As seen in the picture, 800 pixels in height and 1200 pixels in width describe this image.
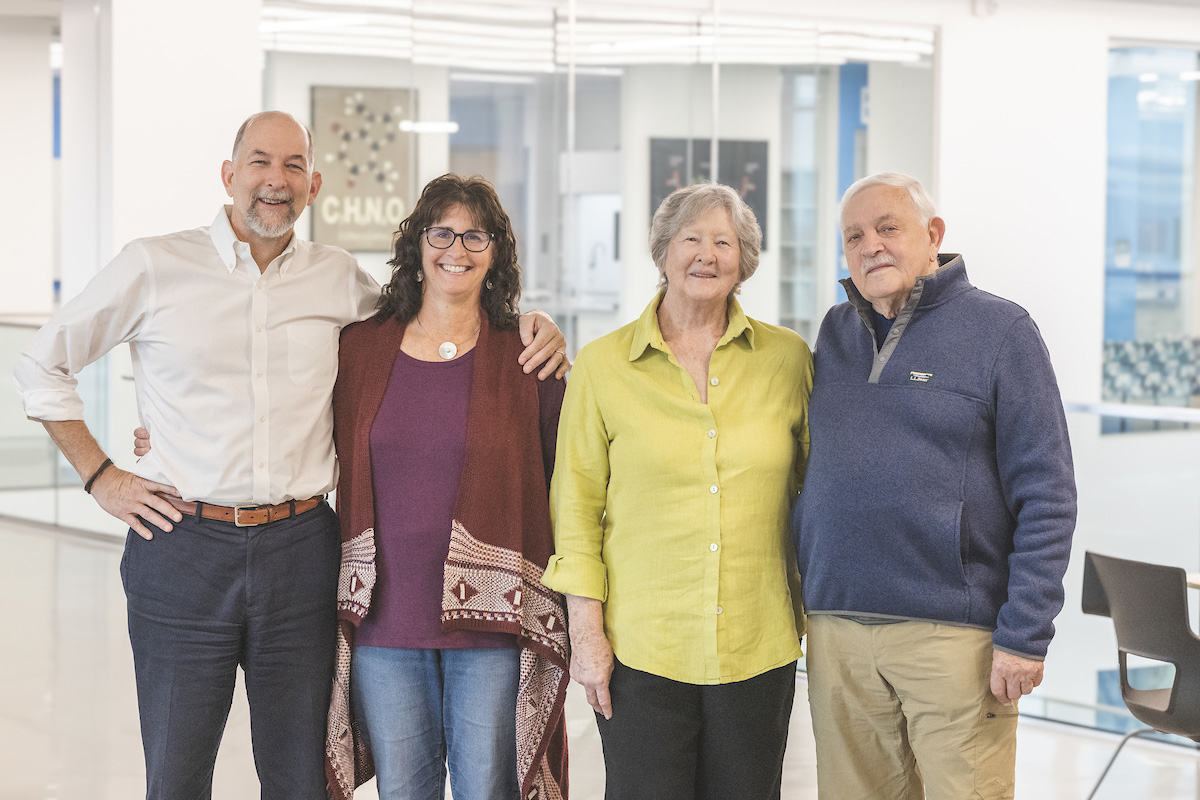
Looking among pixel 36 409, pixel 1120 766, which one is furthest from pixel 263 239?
pixel 1120 766

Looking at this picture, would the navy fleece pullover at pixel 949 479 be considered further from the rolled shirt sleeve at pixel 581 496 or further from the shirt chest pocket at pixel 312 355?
the shirt chest pocket at pixel 312 355

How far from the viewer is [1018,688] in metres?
2.14

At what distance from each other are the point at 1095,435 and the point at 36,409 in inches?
161

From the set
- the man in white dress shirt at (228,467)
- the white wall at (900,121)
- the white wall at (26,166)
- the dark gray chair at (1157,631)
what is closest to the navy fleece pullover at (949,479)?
the man in white dress shirt at (228,467)

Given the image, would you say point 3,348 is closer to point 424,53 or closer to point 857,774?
point 424,53

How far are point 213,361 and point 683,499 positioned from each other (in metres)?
1.02

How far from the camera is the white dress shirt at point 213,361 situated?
95.5 inches

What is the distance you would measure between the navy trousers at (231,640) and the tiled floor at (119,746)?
141 centimetres

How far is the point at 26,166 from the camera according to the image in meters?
10.8

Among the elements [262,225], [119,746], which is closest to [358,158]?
[119,746]

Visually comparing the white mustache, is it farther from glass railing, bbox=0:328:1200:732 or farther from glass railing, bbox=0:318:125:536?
glass railing, bbox=0:318:125:536

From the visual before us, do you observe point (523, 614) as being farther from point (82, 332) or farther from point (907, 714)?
point (82, 332)

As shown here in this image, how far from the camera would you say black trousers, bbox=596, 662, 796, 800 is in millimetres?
2281

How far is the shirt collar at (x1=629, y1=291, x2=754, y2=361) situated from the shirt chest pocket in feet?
2.20
